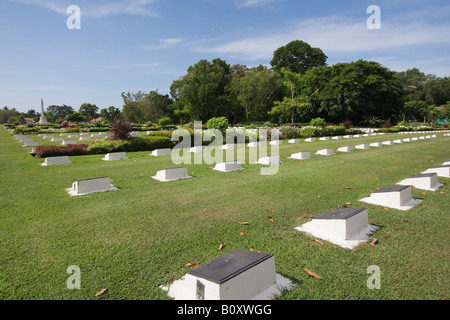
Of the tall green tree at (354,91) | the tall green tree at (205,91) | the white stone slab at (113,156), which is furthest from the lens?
the tall green tree at (205,91)

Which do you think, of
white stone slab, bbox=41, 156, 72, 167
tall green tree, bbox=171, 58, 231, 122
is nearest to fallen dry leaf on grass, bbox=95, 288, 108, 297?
white stone slab, bbox=41, 156, 72, 167

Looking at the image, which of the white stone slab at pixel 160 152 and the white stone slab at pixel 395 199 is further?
the white stone slab at pixel 160 152

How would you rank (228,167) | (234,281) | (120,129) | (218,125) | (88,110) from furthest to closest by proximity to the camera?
(88,110), (218,125), (120,129), (228,167), (234,281)

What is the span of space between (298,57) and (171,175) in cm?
6012

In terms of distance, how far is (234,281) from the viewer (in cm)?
223

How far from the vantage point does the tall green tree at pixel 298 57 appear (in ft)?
191

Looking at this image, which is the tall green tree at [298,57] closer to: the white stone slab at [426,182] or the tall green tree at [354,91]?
the tall green tree at [354,91]

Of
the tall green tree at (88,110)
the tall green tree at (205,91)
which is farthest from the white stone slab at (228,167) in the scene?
the tall green tree at (88,110)

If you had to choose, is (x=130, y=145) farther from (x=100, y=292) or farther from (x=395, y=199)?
(x=395, y=199)

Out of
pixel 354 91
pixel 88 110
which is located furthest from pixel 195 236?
pixel 88 110

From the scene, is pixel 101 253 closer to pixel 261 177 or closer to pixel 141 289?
pixel 141 289

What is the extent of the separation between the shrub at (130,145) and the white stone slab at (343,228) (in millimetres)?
10925

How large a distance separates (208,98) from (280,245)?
41977mm
